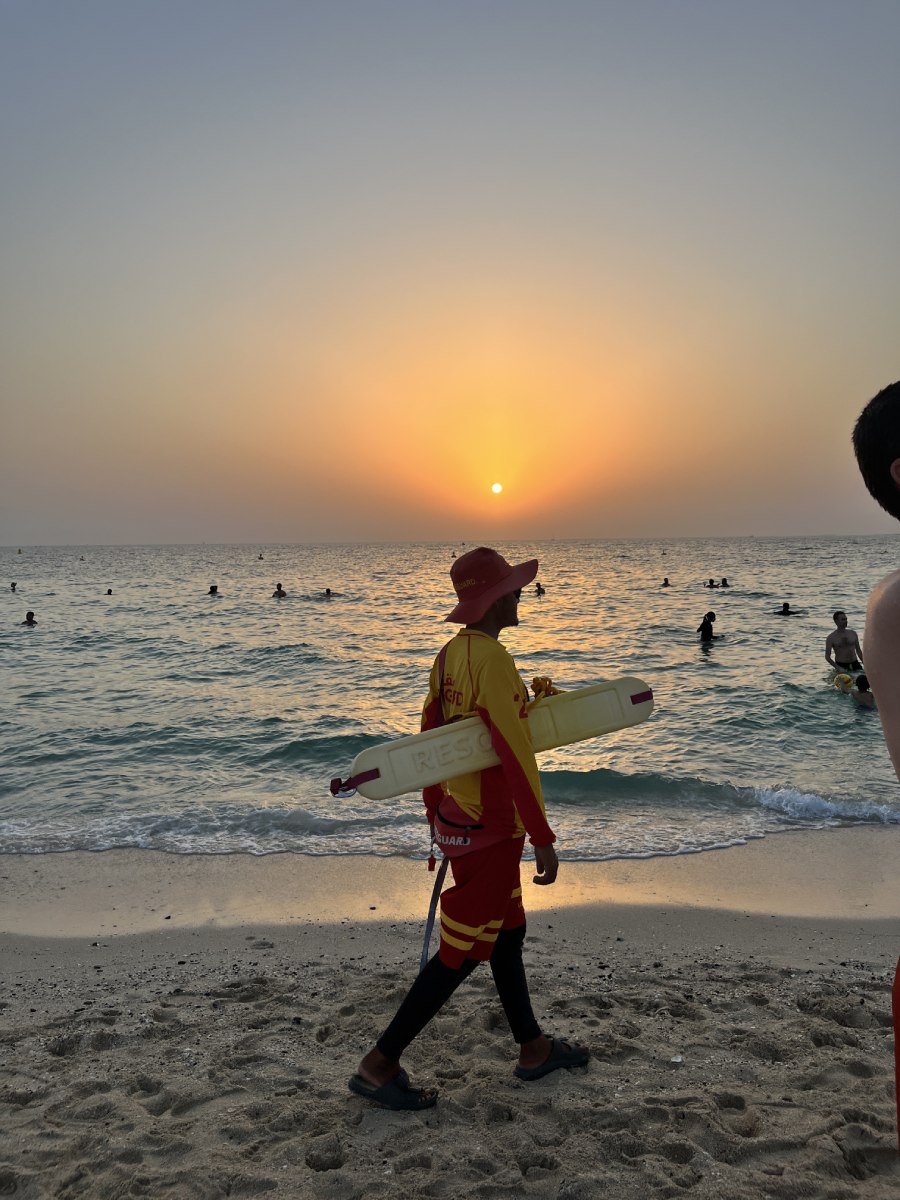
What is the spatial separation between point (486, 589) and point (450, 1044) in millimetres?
2101

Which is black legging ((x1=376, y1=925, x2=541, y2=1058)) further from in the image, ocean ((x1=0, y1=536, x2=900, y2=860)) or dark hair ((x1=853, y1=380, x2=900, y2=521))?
ocean ((x1=0, y1=536, x2=900, y2=860))

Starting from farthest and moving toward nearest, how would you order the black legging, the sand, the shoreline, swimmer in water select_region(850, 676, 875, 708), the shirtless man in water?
the shirtless man in water → swimmer in water select_region(850, 676, 875, 708) → the shoreline → the black legging → the sand

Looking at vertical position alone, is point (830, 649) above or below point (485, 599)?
below

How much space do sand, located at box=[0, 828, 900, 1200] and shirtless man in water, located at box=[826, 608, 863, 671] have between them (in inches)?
413

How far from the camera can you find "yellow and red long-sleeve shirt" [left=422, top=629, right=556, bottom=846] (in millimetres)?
2895

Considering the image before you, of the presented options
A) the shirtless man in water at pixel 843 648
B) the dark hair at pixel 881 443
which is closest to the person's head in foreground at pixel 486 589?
the dark hair at pixel 881 443

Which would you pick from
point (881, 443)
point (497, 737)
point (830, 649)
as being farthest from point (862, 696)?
point (881, 443)

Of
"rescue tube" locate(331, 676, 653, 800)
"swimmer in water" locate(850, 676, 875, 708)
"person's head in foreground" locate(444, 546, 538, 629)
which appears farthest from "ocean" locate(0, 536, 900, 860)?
"person's head in foreground" locate(444, 546, 538, 629)

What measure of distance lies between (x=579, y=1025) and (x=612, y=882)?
2516mm

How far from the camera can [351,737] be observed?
1231 cm

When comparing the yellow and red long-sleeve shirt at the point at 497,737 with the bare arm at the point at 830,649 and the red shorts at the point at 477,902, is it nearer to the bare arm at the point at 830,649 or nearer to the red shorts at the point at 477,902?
the red shorts at the point at 477,902

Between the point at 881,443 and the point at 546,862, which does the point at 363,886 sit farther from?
the point at 881,443

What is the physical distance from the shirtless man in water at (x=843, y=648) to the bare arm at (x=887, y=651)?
1567 centimetres

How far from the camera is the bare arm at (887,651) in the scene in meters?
1.42
